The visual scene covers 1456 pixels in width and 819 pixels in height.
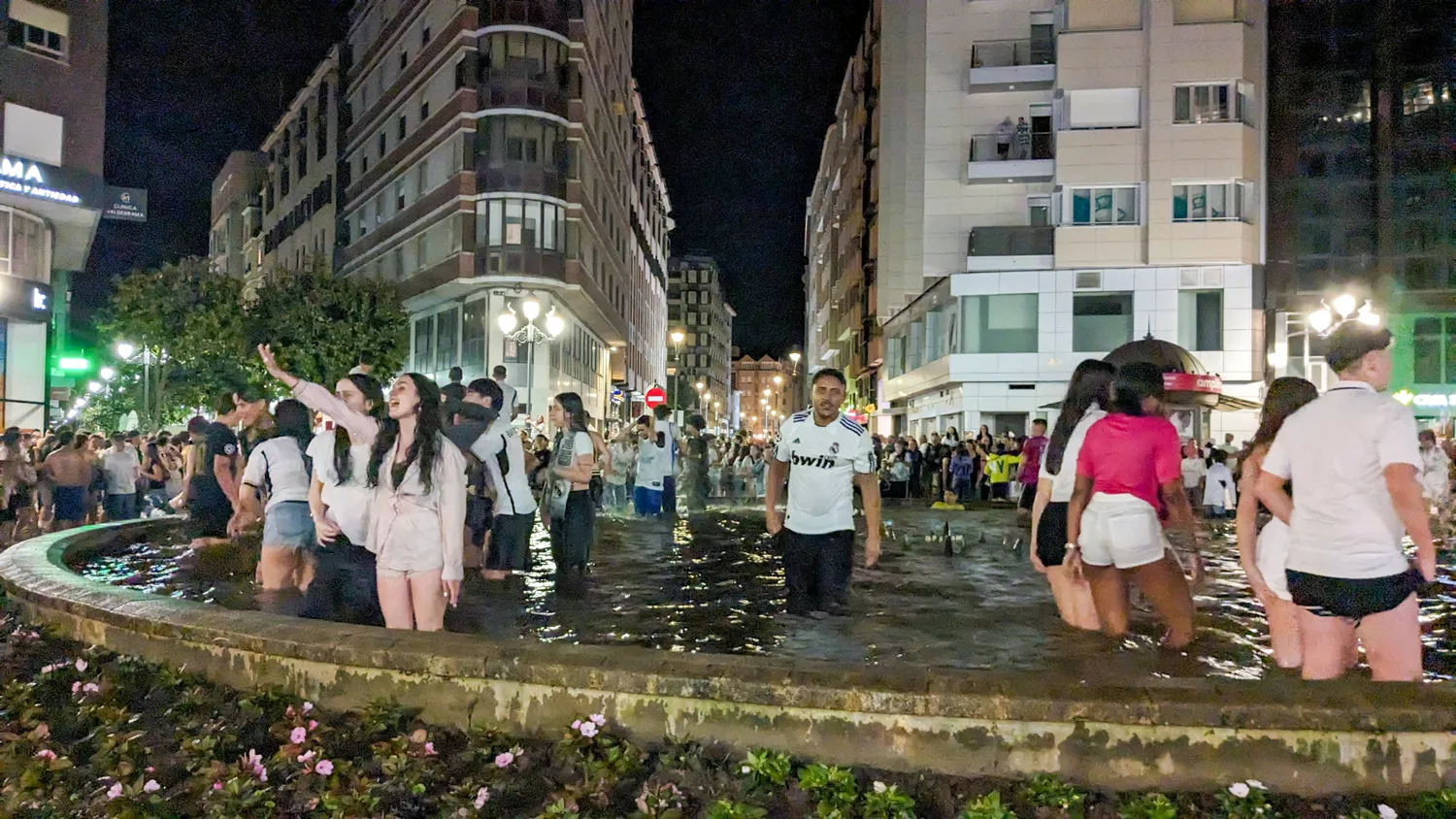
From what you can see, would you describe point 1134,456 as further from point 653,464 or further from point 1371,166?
point 1371,166

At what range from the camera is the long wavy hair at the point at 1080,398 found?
6238mm

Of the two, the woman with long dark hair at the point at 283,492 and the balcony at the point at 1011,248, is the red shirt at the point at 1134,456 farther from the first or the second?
the balcony at the point at 1011,248

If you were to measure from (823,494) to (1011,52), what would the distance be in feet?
121

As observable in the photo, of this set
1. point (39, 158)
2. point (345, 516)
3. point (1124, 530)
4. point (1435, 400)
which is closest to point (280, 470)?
point (345, 516)

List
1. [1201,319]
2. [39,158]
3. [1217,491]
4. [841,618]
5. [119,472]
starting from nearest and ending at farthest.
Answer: [841,618], [119,472], [1217,491], [39,158], [1201,319]

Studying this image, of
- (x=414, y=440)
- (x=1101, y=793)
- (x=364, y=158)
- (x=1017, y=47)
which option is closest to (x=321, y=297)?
(x=364, y=158)

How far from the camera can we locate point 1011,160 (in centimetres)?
3869

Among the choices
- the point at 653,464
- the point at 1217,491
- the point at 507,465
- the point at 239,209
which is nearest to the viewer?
the point at 507,465

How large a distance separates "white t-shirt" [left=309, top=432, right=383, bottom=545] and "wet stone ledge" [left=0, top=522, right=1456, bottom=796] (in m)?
1.11

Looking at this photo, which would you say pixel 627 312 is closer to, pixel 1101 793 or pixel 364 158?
pixel 364 158

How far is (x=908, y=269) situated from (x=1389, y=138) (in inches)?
709

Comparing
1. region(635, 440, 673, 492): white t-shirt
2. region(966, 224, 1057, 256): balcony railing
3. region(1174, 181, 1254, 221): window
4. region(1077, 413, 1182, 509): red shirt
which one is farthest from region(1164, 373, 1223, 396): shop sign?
region(1077, 413, 1182, 509): red shirt

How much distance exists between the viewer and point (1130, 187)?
36406mm

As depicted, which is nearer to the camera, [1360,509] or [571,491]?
[1360,509]
